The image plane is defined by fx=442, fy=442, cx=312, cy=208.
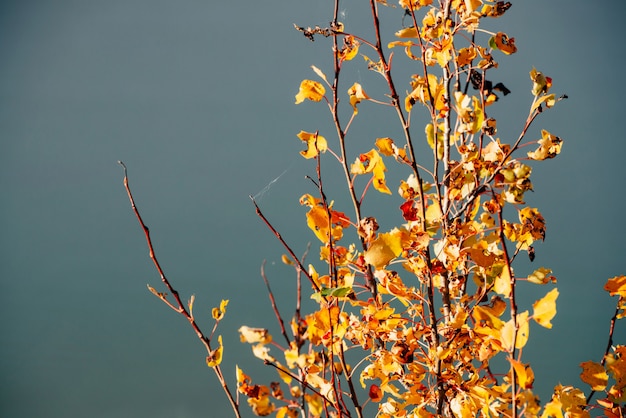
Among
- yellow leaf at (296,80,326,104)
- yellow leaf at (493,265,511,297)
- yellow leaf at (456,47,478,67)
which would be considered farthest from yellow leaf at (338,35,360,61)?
yellow leaf at (493,265,511,297)

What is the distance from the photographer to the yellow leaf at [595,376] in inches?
23.2

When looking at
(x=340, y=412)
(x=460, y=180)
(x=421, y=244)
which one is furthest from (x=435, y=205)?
(x=340, y=412)

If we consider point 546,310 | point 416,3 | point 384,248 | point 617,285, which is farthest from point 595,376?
point 416,3

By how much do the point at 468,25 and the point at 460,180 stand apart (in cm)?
23

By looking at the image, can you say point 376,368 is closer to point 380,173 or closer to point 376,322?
point 376,322

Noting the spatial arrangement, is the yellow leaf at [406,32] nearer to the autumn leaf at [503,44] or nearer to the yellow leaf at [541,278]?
the autumn leaf at [503,44]

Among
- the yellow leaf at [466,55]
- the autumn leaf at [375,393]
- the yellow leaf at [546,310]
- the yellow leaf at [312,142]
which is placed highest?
the yellow leaf at [466,55]

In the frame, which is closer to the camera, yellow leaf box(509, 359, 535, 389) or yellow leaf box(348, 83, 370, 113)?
yellow leaf box(509, 359, 535, 389)

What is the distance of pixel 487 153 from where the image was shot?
0.67 m

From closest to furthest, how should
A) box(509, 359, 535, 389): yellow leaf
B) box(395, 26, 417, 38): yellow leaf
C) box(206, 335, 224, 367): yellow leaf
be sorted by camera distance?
box(509, 359, 535, 389): yellow leaf
box(206, 335, 224, 367): yellow leaf
box(395, 26, 417, 38): yellow leaf

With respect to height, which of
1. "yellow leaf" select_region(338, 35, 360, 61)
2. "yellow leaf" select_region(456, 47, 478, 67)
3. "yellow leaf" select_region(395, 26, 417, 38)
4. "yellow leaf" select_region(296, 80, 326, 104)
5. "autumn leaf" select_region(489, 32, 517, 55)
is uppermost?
"yellow leaf" select_region(395, 26, 417, 38)

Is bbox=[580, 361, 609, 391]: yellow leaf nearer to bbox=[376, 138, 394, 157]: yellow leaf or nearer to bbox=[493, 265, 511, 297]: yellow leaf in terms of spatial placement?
bbox=[493, 265, 511, 297]: yellow leaf

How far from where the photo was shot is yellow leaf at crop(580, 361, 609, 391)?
591 millimetres

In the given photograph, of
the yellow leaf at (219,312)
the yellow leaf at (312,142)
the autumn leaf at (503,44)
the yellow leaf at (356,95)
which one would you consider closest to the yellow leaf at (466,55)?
the autumn leaf at (503,44)
